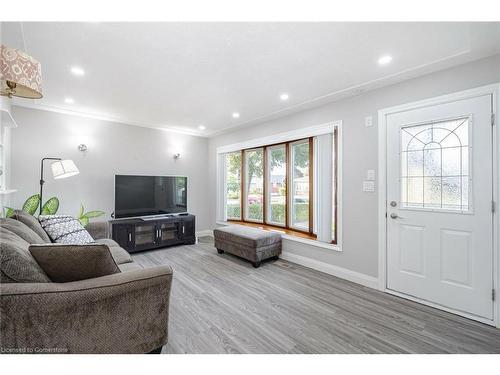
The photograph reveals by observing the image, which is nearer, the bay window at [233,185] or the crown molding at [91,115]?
the crown molding at [91,115]

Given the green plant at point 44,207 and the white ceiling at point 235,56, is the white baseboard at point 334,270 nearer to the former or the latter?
the white ceiling at point 235,56

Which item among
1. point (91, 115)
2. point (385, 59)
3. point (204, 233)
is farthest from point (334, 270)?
point (91, 115)

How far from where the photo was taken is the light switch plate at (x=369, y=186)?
2.68m

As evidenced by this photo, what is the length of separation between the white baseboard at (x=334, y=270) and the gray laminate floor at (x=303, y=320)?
95 millimetres

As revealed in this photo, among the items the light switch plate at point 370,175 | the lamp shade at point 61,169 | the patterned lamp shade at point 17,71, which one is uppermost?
the patterned lamp shade at point 17,71

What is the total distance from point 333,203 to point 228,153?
9.04 ft

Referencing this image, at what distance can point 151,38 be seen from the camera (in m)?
1.81

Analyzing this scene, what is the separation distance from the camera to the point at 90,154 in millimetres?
3855

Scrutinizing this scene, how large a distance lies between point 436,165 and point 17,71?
3.25 meters

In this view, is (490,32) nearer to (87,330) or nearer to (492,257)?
(492,257)

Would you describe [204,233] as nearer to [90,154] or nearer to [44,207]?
[90,154]

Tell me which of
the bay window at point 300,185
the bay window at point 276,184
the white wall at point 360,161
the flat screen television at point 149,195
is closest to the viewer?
the white wall at point 360,161

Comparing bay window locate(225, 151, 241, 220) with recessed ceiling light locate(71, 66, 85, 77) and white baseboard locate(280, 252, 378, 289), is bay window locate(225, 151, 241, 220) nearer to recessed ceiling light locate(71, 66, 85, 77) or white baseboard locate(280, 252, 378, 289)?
white baseboard locate(280, 252, 378, 289)

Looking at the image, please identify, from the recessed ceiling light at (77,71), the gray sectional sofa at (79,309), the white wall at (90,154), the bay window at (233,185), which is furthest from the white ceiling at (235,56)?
the bay window at (233,185)
